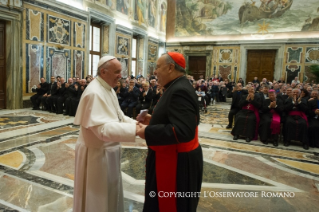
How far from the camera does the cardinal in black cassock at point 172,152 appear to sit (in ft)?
5.27

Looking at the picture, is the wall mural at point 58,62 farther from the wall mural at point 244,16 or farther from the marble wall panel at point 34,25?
the wall mural at point 244,16

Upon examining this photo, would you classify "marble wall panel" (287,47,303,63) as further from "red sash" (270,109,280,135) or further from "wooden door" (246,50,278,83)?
"red sash" (270,109,280,135)

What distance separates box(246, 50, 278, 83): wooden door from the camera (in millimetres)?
17328

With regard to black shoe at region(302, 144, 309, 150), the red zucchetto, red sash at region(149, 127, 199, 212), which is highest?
the red zucchetto

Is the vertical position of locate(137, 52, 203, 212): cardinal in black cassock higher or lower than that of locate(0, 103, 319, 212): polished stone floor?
higher

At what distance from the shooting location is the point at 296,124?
581cm

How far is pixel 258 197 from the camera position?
10.3 feet

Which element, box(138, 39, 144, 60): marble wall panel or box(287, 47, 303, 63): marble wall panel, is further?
box(138, 39, 144, 60): marble wall panel

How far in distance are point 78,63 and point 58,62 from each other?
1.20 m

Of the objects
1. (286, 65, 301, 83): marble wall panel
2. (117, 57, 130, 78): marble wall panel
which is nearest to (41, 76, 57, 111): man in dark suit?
(117, 57, 130, 78): marble wall panel

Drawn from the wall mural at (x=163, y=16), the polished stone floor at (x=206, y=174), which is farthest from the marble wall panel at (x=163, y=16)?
the polished stone floor at (x=206, y=174)

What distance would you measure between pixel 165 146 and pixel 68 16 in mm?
10482

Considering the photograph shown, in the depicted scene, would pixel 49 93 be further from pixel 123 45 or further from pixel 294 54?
pixel 294 54

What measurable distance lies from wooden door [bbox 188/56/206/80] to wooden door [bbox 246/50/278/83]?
11.0 feet
